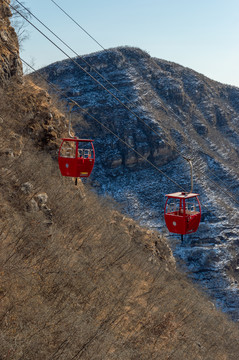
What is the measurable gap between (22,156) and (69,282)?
924cm

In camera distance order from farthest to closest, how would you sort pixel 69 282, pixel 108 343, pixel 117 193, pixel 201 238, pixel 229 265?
pixel 117 193
pixel 201 238
pixel 229 265
pixel 69 282
pixel 108 343

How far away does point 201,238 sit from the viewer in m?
62.5

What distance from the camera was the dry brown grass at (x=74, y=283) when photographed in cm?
1186

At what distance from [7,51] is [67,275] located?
54.2ft

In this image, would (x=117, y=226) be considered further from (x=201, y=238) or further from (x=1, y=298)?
(x=201, y=238)

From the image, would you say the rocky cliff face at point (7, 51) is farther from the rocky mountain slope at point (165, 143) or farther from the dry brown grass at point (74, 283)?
the rocky mountain slope at point (165, 143)

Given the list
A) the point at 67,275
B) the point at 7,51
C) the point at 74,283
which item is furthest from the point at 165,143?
the point at 67,275

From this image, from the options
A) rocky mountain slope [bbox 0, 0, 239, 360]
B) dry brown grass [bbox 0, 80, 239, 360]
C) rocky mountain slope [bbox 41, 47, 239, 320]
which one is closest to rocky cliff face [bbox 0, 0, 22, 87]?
rocky mountain slope [bbox 0, 0, 239, 360]

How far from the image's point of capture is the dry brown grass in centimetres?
1186

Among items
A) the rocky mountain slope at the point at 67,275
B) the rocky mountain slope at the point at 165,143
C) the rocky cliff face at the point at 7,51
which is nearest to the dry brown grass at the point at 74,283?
the rocky mountain slope at the point at 67,275

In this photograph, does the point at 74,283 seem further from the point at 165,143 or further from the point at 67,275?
the point at 165,143

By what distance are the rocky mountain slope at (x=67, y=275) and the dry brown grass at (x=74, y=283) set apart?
5cm

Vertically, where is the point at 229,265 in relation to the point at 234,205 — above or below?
below

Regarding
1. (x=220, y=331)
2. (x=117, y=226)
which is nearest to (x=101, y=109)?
(x=117, y=226)
